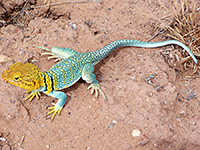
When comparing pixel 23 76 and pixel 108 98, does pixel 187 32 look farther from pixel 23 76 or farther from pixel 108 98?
pixel 23 76

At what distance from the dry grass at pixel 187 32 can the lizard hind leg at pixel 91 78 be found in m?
2.03

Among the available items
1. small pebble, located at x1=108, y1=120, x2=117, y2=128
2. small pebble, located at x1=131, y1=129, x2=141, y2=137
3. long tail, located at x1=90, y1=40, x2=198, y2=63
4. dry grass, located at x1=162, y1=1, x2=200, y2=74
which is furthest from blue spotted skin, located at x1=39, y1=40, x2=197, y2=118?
small pebble, located at x1=131, y1=129, x2=141, y2=137

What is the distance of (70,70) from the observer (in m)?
4.02

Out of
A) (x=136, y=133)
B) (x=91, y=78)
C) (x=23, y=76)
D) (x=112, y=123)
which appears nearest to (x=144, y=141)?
(x=136, y=133)

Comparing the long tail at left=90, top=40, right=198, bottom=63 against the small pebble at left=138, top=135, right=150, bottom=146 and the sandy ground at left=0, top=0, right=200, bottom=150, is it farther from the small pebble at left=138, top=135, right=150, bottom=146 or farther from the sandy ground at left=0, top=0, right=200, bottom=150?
the small pebble at left=138, top=135, right=150, bottom=146

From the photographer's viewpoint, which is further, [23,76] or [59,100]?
[59,100]

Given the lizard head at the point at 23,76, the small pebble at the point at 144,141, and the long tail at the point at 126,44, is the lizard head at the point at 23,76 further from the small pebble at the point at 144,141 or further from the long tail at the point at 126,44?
the small pebble at the point at 144,141

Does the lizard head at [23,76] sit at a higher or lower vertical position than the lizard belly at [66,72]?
higher

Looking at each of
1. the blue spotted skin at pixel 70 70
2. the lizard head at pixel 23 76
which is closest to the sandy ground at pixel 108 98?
the blue spotted skin at pixel 70 70

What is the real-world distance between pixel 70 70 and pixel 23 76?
95 centimetres

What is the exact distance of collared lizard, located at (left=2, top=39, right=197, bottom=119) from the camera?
341 centimetres

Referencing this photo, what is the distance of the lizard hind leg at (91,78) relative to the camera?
4.14 m

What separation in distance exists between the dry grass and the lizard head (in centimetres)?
328

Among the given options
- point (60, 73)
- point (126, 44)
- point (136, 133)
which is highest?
point (60, 73)
